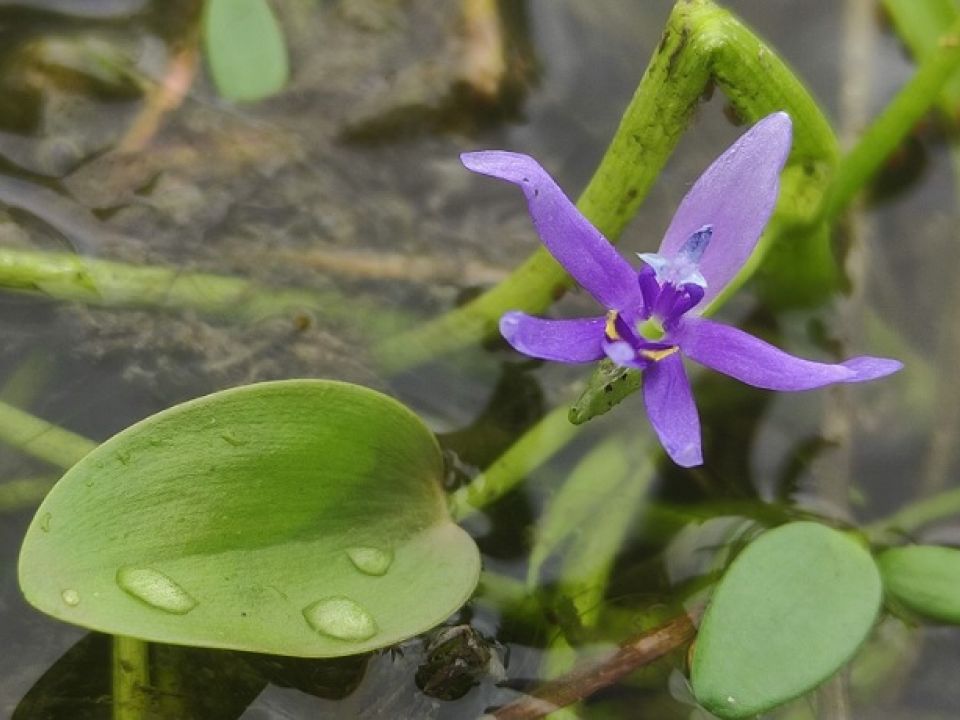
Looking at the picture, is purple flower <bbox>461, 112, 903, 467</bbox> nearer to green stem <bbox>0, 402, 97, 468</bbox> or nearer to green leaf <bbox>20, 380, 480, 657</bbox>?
green leaf <bbox>20, 380, 480, 657</bbox>

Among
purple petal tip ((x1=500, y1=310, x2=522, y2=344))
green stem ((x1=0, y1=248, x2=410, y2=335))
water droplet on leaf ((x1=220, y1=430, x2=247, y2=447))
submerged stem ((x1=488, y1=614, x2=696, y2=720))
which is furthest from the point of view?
green stem ((x1=0, y1=248, x2=410, y2=335))

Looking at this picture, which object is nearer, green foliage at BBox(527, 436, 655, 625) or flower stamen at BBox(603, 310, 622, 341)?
flower stamen at BBox(603, 310, 622, 341)

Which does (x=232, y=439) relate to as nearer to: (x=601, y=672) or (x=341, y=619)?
(x=341, y=619)

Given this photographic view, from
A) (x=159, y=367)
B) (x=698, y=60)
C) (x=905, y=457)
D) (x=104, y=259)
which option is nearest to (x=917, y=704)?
(x=905, y=457)

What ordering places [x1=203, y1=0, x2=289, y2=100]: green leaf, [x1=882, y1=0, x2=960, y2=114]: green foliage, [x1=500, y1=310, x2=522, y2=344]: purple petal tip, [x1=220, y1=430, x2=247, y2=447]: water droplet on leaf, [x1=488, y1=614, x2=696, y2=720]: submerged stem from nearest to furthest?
[x1=500, y1=310, x2=522, y2=344]: purple petal tip
[x1=220, y1=430, x2=247, y2=447]: water droplet on leaf
[x1=488, y1=614, x2=696, y2=720]: submerged stem
[x1=203, y1=0, x2=289, y2=100]: green leaf
[x1=882, y1=0, x2=960, y2=114]: green foliage

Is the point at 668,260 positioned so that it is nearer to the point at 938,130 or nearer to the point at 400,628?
the point at 400,628

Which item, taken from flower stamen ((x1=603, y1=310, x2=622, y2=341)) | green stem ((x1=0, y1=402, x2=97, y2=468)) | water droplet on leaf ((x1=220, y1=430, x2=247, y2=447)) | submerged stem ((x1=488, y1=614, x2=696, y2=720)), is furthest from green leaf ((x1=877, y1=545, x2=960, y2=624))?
green stem ((x1=0, y1=402, x2=97, y2=468))
